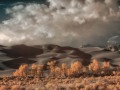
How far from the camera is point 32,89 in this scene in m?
56.4

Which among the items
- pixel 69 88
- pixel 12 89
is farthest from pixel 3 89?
pixel 69 88

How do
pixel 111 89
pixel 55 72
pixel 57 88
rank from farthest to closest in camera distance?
pixel 55 72
pixel 57 88
pixel 111 89

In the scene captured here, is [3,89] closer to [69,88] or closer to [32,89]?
[32,89]

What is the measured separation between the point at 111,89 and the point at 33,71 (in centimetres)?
12307

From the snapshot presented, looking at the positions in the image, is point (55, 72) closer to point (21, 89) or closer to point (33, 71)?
point (33, 71)

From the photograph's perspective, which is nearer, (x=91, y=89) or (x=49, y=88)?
(x=91, y=89)

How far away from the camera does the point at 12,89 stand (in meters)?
55.1

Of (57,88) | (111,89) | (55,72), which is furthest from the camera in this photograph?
(55,72)

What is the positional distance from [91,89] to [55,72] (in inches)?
4459

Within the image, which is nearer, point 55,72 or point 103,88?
point 103,88

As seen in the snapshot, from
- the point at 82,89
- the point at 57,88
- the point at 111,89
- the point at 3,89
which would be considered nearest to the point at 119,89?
the point at 111,89

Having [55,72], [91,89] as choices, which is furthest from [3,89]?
[55,72]

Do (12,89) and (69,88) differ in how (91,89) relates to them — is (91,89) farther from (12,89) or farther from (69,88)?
(12,89)

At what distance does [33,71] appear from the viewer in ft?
561
